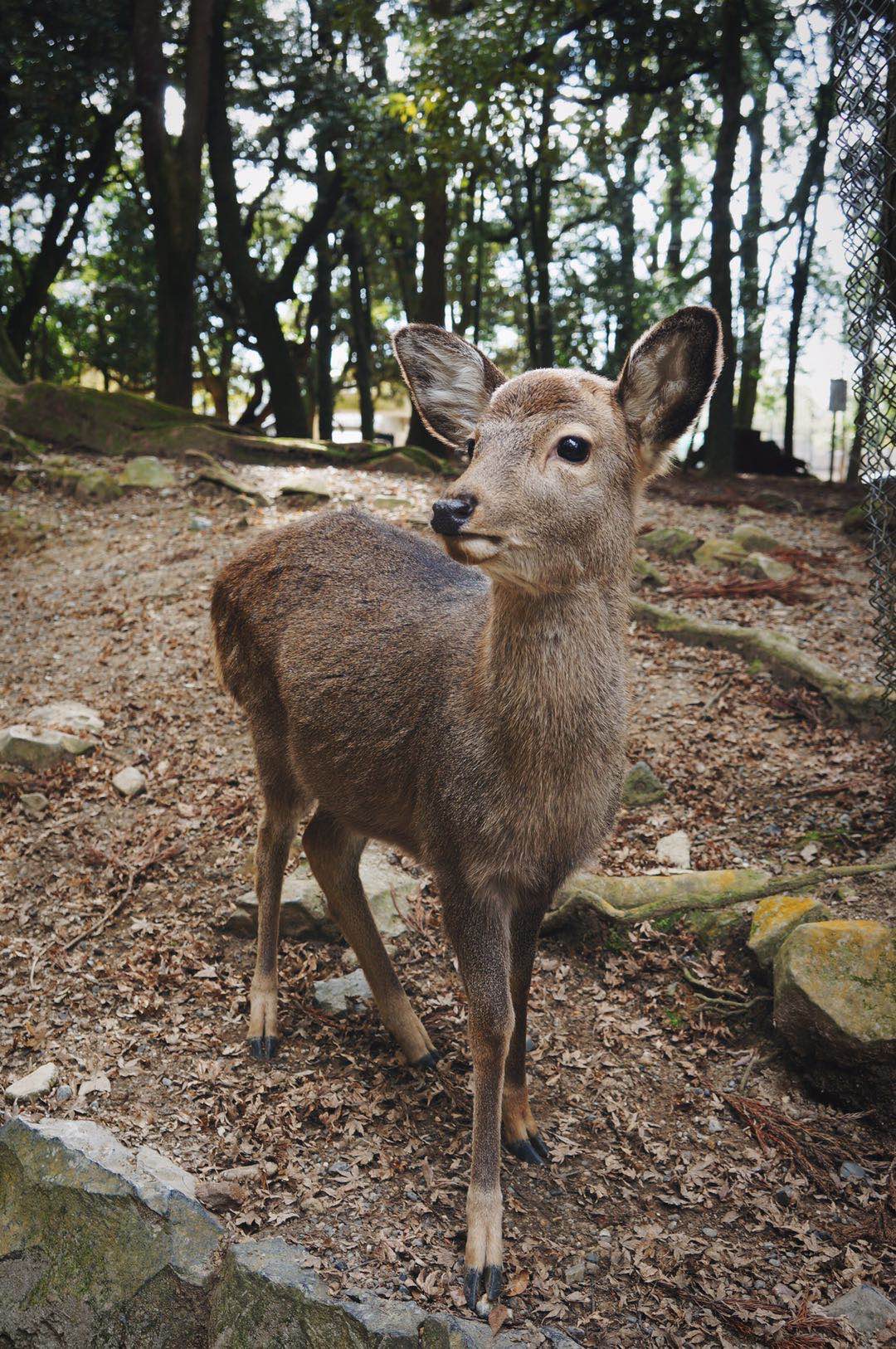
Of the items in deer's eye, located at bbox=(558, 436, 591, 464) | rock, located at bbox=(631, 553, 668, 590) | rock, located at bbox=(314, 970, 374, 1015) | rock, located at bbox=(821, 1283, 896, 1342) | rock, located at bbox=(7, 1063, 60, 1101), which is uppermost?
deer's eye, located at bbox=(558, 436, 591, 464)

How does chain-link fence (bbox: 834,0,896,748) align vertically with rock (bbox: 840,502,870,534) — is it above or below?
above

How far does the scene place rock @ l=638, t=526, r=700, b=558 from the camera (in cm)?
880

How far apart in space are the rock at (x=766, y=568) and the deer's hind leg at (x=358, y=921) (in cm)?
544

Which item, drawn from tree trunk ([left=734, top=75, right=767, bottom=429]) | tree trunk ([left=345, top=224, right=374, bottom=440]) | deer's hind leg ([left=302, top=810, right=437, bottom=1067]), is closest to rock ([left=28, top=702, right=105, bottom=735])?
deer's hind leg ([left=302, top=810, right=437, bottom=1067])

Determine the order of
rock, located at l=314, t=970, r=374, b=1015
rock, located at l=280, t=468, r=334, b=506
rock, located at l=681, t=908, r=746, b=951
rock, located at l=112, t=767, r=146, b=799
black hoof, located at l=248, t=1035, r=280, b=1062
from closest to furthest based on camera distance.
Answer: black hoof, located at l=248, t=1035, r=280, b=1062, rock, located at l=314, t=970, r=374, b=1015, rock, located at l=681, t=908, r=746, b=951, rock, located at l=112, t=767, r=146, b=799, rock, located at l=280, t=468, r=334, b=506

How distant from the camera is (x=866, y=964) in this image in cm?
347

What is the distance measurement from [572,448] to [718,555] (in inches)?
Result: 248

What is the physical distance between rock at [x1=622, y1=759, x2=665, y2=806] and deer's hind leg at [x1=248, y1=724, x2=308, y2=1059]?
205 cm

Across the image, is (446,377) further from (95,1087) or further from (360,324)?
(360,324)

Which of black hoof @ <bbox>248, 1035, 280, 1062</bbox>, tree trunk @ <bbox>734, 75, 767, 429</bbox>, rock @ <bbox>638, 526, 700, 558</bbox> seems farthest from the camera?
tree trunk @ <bbox>734, 75, 767, 429</bbox>

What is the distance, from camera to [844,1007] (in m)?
3.39

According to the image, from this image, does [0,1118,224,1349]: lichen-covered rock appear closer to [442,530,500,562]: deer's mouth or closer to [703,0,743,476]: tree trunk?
[442,530,500,562]: deer's mouth

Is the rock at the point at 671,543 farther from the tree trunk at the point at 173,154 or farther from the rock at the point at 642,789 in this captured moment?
the tree trunk at the point at 173,154

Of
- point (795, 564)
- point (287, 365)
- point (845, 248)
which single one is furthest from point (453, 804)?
point (287, 365)
